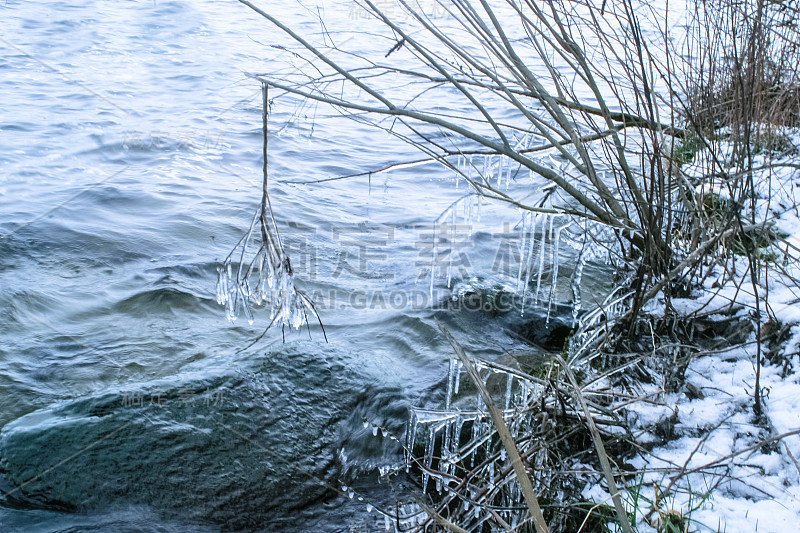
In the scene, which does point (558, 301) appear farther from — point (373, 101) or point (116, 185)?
point (373, 101)

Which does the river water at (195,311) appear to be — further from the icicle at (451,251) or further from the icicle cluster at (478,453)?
the icicle cluster at (478,453)

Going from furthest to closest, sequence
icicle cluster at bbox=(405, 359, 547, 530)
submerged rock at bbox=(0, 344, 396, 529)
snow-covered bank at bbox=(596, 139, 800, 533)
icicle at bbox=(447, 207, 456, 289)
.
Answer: icicle at bbox=(447, 207, 456, 289) → submerged rock at bbox=(0, 344, 396, 529) → icicle cluster at bbox=(405, 359, 547, 530) → snow-covered bank at bbox=(596, 139, 800, 533)

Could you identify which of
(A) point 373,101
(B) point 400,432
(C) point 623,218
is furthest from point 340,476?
(A) point 373,101

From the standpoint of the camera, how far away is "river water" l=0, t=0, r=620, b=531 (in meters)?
3.27

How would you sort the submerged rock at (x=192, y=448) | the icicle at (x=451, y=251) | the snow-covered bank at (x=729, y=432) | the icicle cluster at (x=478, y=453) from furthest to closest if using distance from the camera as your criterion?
1. the icicle at (x=451, y=251)
2. the submerged rock at (x=192, y=448)
3. the icicle cluster at (x=478, y=453)
4. the snow-covered bank at (x=729, y=432)

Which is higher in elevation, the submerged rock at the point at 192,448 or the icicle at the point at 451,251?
the icicle at the point at 451,251

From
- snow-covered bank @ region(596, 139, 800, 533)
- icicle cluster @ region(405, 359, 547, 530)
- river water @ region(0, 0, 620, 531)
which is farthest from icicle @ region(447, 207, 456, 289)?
snow-covered bank @ region(596, 139, 800, 533)

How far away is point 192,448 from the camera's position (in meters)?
3.41

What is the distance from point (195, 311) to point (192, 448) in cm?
181

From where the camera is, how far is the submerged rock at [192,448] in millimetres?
3180

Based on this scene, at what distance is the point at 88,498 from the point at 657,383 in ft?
8.81

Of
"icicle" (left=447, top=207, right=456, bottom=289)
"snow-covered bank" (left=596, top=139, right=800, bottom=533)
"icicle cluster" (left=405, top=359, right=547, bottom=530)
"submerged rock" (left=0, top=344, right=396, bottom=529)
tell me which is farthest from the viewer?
"icicle" (left=447, top=207, right=456, bottom=289)

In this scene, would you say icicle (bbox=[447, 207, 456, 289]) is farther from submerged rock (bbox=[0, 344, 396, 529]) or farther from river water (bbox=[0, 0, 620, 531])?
submerged rock (bbox=[0, 344, 396, 529])

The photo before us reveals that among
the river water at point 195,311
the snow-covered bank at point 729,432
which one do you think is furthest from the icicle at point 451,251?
the snow-covered bank at point 729,432
